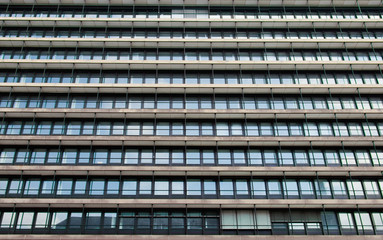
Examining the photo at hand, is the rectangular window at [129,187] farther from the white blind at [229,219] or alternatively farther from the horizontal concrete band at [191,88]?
the horizontal concrete band at [191,88]

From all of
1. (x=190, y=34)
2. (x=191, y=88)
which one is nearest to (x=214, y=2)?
(x=190, y=34)

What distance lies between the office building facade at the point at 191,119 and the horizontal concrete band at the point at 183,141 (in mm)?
144

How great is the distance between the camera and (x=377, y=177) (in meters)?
34.3

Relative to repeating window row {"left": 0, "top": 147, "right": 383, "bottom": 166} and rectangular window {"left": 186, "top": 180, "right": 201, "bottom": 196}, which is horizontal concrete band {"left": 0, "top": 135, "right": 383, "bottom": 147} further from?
rectangular window {"left": 186, "top": 180, "right": 201, "bottom": 196}

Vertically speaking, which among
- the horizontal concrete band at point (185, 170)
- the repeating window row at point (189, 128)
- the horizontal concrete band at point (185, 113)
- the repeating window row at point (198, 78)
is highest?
the repeating window row at point (198, 78)

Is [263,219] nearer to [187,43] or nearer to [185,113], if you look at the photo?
[185,113]

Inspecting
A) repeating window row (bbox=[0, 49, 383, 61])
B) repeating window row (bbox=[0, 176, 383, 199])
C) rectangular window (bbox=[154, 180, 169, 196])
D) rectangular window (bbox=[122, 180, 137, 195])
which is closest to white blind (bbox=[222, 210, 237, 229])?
repeating window row (bbox=[0, 176, 383, 199])

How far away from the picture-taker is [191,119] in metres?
36.3

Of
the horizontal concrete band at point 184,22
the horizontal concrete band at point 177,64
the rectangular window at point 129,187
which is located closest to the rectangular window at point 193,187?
the rectangular window at point 129,187

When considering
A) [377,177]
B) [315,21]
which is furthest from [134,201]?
[315,21]

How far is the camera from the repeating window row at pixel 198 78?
37.9m

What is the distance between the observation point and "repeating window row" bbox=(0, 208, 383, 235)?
1242 inches

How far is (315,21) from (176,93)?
17.2 m

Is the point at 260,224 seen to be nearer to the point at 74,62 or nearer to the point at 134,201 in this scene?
the point at 134,201
